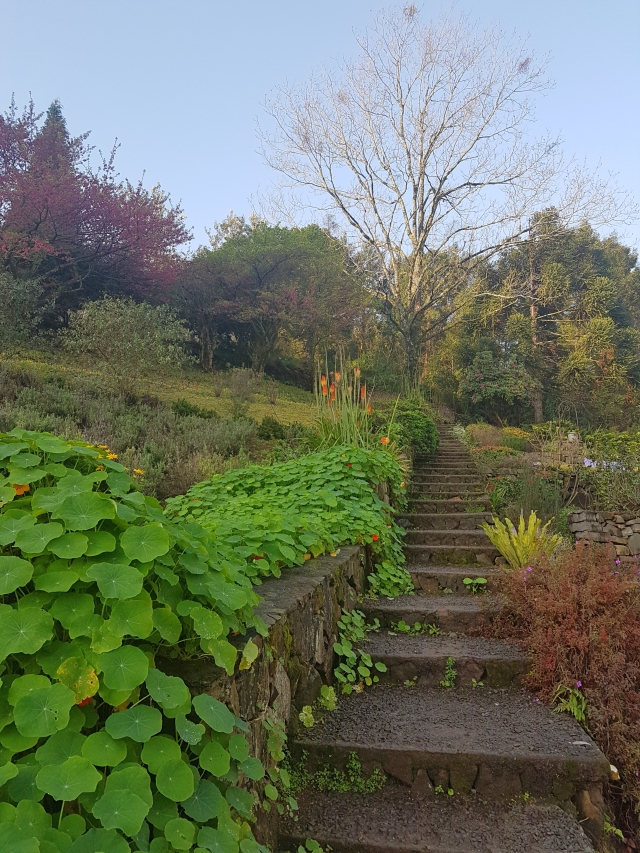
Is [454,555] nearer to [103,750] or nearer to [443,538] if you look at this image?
[443,538]

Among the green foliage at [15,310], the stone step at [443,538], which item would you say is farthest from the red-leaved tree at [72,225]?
the stone step at [443,538]

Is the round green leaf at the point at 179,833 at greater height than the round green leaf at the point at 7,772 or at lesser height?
lesser

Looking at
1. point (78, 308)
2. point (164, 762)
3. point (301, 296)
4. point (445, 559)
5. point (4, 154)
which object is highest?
point (4, 154)

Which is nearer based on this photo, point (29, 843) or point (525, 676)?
point (29, 843)

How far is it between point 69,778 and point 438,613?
2.81 m

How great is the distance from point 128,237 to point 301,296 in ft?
20.3

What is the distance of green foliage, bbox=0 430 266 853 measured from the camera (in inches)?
40.3

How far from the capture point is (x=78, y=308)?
42.0ft

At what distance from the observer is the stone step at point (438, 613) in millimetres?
3406

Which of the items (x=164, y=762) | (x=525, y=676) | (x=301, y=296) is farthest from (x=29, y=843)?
(x=301, y=296)

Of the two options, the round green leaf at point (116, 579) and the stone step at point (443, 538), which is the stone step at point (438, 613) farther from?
the round green leaf at point (116, 579)

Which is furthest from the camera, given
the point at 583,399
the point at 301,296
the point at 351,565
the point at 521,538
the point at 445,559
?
the point at 583,399

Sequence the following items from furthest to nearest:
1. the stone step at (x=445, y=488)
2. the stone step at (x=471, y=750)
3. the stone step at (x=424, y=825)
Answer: the stone step at (x=445, y=488) → the stone step at (x=471, y=750) → the stone step at (x=424, y=825)

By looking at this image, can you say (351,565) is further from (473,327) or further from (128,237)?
(473,327)
